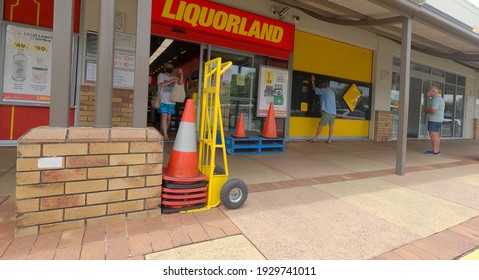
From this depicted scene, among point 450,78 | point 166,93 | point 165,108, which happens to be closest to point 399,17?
point 166,93

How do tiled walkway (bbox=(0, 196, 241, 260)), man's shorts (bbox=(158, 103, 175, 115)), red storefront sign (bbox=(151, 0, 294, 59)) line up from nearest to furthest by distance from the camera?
tiled walkway (bbox=(0, 196, 241, 260))
red storefront sign (bbox=(151, 0, 294, 59))
man's shorts (bbox=(158, 103, 175, 115))

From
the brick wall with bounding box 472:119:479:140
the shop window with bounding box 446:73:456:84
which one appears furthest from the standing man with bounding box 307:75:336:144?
the brick wall with bounding box 472:119:479:140

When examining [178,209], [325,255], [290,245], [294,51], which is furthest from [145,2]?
[294,51]

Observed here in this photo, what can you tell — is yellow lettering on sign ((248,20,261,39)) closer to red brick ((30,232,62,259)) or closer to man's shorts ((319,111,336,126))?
man's shorts ((319,111,336,126))

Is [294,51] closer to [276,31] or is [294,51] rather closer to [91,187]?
[276,31]

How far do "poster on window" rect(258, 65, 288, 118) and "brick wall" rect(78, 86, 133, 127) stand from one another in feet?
10.9

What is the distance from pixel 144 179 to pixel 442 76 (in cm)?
1449

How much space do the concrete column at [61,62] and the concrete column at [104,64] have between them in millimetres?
230

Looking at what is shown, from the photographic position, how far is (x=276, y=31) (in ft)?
24.1

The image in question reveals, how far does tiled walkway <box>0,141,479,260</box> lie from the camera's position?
85.1 inches

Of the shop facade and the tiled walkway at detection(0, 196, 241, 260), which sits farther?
the shop facade

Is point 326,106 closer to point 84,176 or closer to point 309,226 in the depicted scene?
point 309,226

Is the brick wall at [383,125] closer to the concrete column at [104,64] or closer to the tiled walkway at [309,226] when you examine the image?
the tiled walkway at [309,226]

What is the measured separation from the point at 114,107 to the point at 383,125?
8949mm
